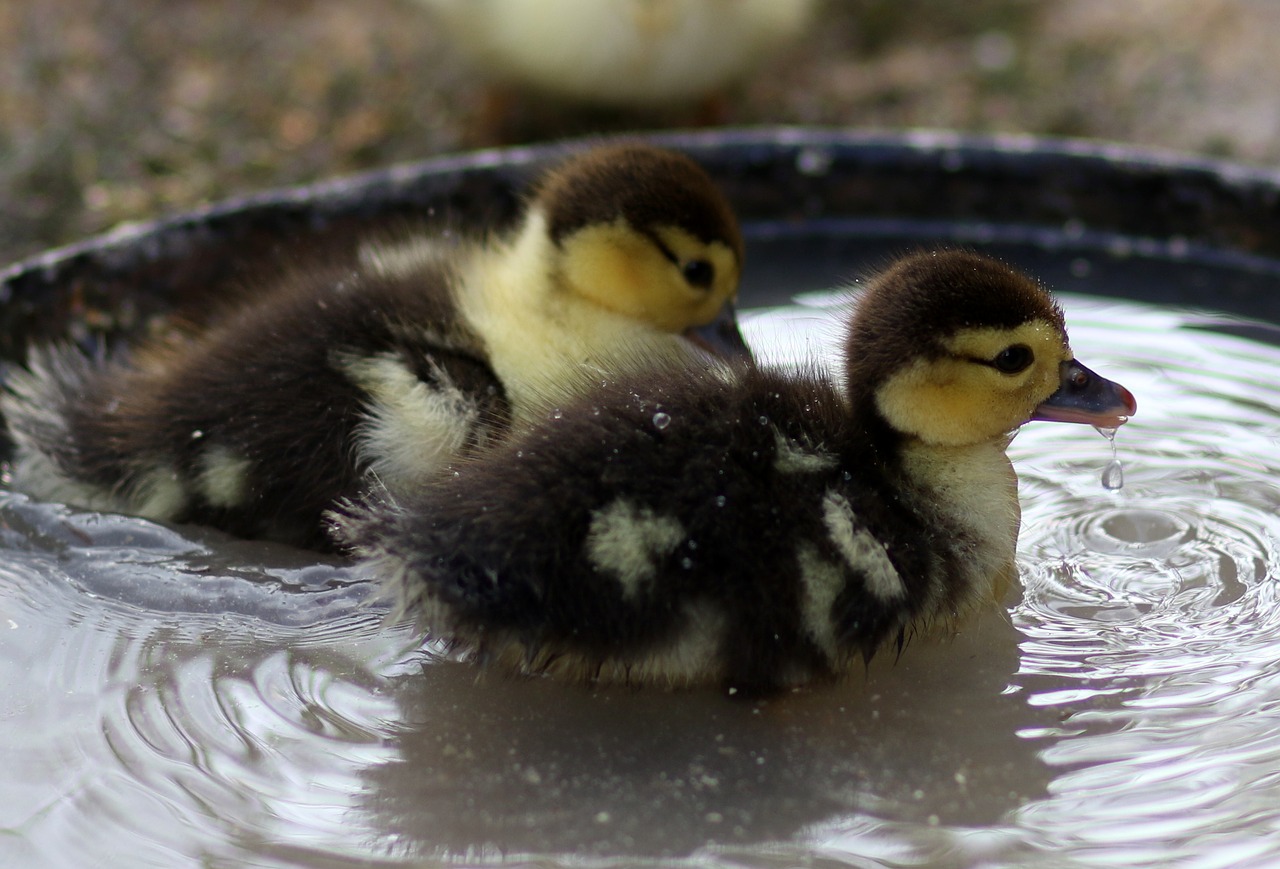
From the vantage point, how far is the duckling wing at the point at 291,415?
167 cm

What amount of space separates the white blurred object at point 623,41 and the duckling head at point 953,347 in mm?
2185

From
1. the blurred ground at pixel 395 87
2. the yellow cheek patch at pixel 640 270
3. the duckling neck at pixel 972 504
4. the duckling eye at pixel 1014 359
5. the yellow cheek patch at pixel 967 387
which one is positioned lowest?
the duckling neck at pixel 972 504

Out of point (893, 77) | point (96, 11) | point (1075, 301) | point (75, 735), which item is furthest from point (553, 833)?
point (96, 11)

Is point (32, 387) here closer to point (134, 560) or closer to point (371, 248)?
point (134, 560)

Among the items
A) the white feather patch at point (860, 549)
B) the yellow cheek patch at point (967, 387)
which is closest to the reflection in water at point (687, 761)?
the white feather patch at point (860, 549)

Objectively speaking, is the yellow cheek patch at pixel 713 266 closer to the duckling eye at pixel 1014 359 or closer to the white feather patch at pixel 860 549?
the duckling eye at pixel 1014 359

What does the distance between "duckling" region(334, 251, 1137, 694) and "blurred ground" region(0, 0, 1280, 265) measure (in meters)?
2.44

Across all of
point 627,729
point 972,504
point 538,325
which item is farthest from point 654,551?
point 538,325

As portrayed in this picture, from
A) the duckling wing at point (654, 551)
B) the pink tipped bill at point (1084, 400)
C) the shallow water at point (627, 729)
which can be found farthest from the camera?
the pink tipped bill at point (1084, 400)

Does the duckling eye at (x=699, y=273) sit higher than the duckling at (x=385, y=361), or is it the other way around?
the duckling eye at (x=699, y=273)

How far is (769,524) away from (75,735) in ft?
2.27

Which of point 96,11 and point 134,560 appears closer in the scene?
point 134,560

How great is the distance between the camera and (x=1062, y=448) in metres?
1.94

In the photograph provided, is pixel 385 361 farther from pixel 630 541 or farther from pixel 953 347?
pixel 953 347
